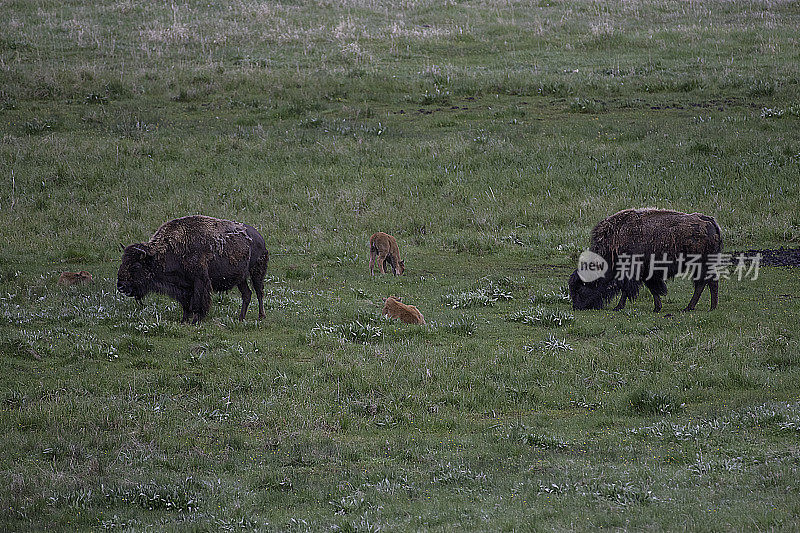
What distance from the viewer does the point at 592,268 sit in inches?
573

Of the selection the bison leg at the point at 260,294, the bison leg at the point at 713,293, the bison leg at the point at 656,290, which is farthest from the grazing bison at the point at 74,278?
the bison leg at the point at 713,293

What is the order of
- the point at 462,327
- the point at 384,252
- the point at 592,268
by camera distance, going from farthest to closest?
the point at 384,252
the point at 592,268
the point at 462,327

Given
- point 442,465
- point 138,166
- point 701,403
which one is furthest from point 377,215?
point 442,465

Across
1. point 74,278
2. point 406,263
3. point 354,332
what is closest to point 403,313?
point 354,332

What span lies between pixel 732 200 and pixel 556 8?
23459mm

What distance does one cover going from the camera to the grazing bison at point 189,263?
42.5 feet

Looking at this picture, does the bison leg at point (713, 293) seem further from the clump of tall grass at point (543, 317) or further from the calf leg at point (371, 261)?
the calf leg at point (371, 261)

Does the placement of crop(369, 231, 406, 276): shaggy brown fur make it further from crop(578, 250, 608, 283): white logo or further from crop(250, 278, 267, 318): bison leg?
crop(578, 250, 608, 283): white logo

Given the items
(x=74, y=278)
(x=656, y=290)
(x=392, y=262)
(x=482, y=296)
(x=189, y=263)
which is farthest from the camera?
(x=392, y=262)

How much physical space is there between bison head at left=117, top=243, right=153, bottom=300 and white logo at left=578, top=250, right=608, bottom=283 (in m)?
7.47

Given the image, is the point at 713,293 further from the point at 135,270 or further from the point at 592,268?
the point at 135,270

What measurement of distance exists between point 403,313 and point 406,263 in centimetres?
527

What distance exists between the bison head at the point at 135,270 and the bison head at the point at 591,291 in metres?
7.40

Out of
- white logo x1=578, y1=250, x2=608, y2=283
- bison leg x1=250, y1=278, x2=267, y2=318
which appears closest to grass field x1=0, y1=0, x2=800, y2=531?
bison leg x1=250, y1=278, x2=267, y2=318
